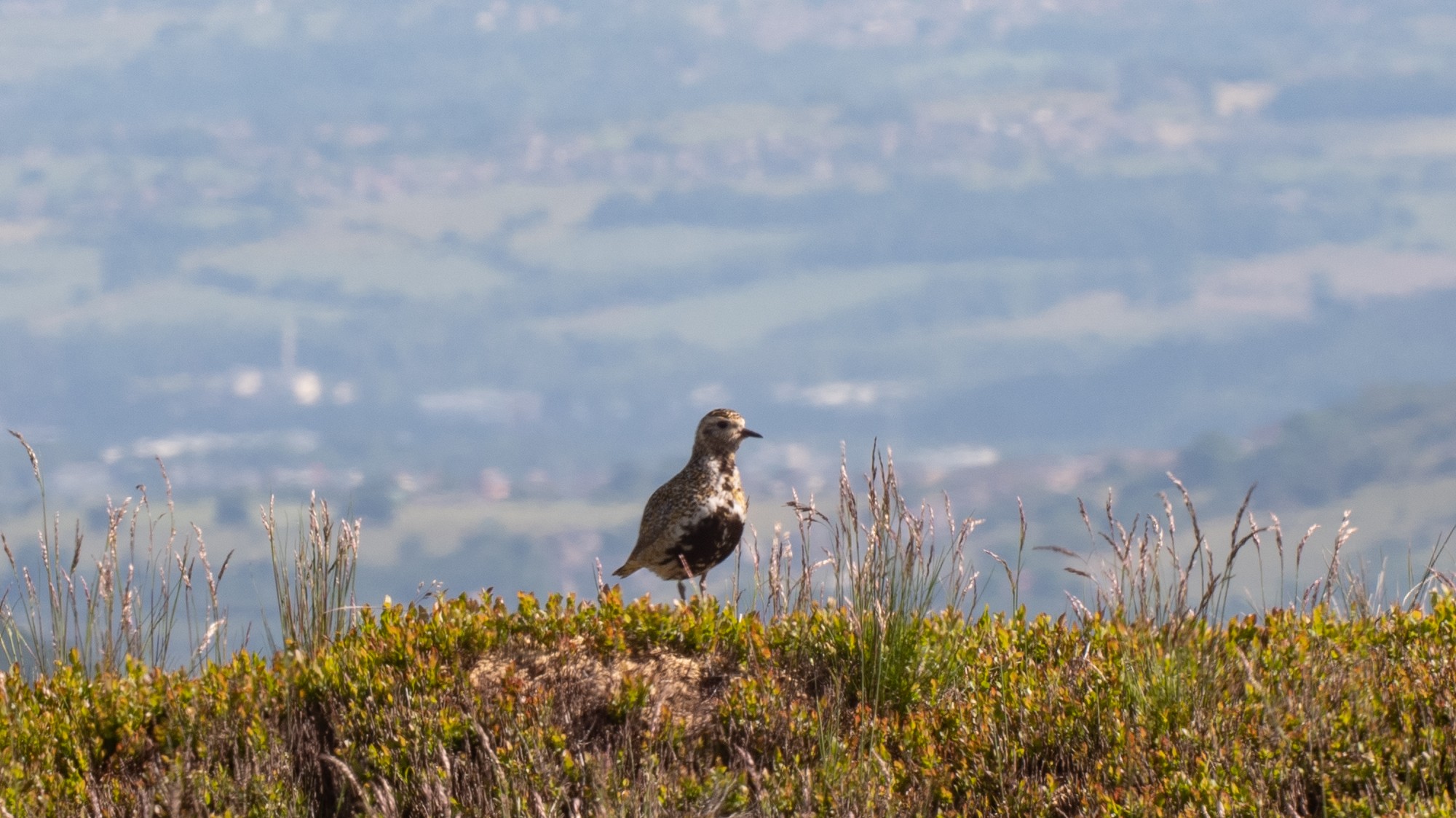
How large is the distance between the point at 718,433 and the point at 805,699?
3.45 metres

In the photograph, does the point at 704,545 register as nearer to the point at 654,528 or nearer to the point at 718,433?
the point at 654,528

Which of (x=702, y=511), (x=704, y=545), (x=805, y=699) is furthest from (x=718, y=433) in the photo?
(x=805, y=699)

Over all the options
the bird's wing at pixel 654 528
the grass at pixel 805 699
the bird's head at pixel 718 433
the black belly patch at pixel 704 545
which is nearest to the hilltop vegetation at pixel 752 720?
the grass at pixel 805 699

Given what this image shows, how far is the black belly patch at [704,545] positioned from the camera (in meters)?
10.4

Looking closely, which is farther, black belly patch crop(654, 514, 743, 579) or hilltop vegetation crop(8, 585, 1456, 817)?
black belly patch crop(654, 514, 743, 579)

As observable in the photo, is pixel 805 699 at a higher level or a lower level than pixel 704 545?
lower

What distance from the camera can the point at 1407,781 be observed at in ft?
19.4

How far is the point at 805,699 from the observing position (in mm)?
7387

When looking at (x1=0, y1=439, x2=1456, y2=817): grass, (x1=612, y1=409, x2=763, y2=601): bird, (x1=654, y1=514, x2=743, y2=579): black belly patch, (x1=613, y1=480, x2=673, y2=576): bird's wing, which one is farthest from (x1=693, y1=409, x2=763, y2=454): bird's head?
(x1=0, y1=439, x2=1456, y2=817): grass

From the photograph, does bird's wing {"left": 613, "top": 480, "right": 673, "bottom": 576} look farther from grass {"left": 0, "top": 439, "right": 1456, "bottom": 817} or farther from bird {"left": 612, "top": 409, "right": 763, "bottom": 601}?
grass {"left": 0, "top": 439, "right": 1456, "bottom": 817}

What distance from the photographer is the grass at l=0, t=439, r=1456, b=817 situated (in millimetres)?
6430

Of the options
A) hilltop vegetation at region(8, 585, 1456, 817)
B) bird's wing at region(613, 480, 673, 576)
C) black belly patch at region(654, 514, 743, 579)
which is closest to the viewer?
hilltop vegetation at region(8, 585, 1456, 817)

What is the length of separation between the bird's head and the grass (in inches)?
97.3

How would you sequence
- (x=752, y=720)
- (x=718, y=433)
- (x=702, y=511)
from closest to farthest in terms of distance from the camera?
1. (x=752, y=720)
2. (x=702, y=511)
3. (x=718, y=433)
